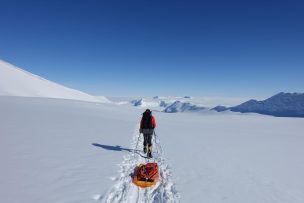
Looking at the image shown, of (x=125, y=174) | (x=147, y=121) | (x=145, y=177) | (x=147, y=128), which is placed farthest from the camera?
(x=147, y=121)

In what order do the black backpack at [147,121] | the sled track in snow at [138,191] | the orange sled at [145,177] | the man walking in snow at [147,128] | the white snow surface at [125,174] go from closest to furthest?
1. the sled track in snow at [138,191]
2. the white snow surface at [125,174]
3. the orange sled at [145,177]
4. the man walking in snow at [147,128]
5. the black backpack at [147,121]

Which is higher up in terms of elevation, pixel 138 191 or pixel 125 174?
pixel 125 174

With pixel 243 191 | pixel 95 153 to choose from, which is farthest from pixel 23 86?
pixel 243 191

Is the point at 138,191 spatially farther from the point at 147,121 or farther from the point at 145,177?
the point at 147,121

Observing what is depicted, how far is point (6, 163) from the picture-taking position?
402 inches

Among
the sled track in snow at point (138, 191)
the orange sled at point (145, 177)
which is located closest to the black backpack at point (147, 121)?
the sled track in snow at point (138, 191)

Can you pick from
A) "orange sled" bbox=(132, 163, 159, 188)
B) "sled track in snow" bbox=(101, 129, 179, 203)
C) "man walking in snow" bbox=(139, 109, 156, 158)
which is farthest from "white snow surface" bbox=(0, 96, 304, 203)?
"man walking in snow" bbox=(139, 109, 156, 158)

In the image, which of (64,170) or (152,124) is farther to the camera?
(152,124)

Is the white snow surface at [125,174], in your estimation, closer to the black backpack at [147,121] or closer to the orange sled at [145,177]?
the orange sled at [145,177]

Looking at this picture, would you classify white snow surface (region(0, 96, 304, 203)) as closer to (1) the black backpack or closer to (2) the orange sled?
(2) the orange sled

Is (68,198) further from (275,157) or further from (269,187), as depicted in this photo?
(275,157)

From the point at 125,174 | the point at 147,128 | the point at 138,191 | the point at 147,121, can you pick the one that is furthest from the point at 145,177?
the point at 147,121

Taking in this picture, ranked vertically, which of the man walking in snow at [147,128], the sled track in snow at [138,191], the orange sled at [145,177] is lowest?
the sled track in snow at [138,191]

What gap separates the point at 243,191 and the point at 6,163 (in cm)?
1009
